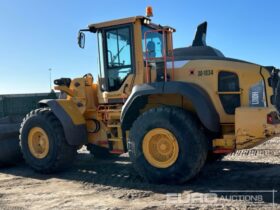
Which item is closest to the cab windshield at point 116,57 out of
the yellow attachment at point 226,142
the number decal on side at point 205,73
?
the number decal on side at point 205,73

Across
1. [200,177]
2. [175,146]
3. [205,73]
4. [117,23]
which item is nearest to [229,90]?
[205,73]

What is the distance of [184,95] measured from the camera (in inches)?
257

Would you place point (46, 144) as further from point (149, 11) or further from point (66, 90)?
point (149, 11)

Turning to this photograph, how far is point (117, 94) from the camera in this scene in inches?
316

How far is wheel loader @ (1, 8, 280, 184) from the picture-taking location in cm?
639

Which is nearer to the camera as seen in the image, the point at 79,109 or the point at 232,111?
the point at 232,111

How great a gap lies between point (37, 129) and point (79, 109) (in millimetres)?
931

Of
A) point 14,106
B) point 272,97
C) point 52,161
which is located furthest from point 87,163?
point 272,97

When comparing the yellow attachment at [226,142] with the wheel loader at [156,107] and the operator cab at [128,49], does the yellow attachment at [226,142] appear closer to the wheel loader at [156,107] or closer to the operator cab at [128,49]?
the wheel loader at [156,107]

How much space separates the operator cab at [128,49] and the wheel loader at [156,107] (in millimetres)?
19

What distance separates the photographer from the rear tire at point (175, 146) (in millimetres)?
6375

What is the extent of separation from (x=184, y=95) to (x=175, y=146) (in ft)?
2.66

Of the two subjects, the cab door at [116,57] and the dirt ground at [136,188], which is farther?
the cab door at [116,57]

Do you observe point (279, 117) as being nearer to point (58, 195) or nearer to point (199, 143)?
point (199, 143)
